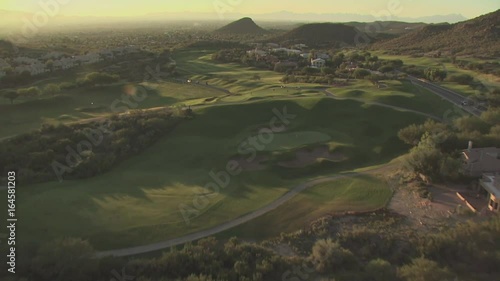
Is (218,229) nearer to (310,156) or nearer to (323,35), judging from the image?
(310,156)

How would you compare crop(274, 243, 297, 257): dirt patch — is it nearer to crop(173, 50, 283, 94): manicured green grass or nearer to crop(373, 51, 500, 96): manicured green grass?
crop(173, 50, 283, 94): manicured green grass

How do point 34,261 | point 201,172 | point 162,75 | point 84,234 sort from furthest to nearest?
point 162,75
point 201,172
point 84,234
point 34,261

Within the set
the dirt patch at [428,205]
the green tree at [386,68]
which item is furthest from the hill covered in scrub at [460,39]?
the dirt patch at [428,205]

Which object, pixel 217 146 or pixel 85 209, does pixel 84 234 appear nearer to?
pixel 85 209

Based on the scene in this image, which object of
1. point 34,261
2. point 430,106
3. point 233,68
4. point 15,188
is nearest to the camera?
point 34,261

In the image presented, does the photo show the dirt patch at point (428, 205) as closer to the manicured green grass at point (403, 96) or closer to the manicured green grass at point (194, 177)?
the manicured green grass at point (194, 177)

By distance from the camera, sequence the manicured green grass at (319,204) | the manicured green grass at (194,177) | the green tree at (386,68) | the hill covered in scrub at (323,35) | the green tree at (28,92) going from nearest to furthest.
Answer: the manicured green grass at (194,177) → the manicured green grass at (319,204) → the green tree at (28,92) → the green tree at (386,68) → the hill covered in scrub at (323,35)

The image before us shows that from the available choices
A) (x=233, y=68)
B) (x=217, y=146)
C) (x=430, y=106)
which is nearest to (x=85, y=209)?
(x=217, y=146)
